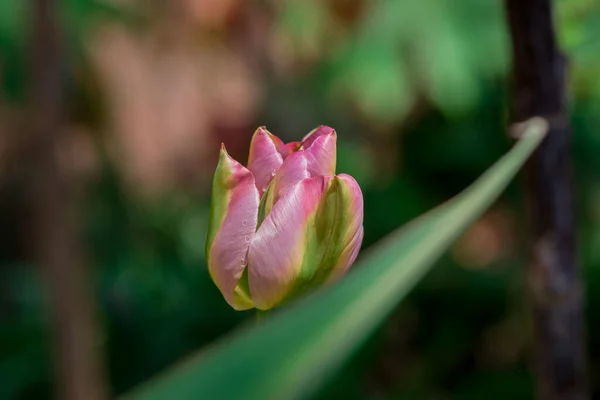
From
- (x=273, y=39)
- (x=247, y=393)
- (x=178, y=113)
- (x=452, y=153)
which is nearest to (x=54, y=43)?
(x=247, y=393)

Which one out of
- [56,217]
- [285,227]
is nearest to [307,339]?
[285,227]

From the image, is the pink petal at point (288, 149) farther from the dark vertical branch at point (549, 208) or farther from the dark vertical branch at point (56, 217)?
the dark vertical branch at point (56, 217)

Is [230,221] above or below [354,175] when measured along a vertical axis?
above

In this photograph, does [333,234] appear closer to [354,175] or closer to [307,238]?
[307,238]

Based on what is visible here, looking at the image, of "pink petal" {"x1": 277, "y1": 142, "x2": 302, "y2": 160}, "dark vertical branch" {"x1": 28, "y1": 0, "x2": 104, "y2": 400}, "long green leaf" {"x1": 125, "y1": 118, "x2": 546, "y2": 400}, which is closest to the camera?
"long green leaf" {"x1": 125, "y1": 118, "x2": 546, "y2": 400}

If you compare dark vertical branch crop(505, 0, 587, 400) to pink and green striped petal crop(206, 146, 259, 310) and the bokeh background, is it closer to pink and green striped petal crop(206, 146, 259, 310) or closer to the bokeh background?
pink and green striped petal crop(206, 146, 259, 310)

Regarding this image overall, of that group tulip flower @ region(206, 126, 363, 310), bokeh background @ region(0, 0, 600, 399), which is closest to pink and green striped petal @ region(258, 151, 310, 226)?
tulip flower @ region(206, 126, 363, 310)
